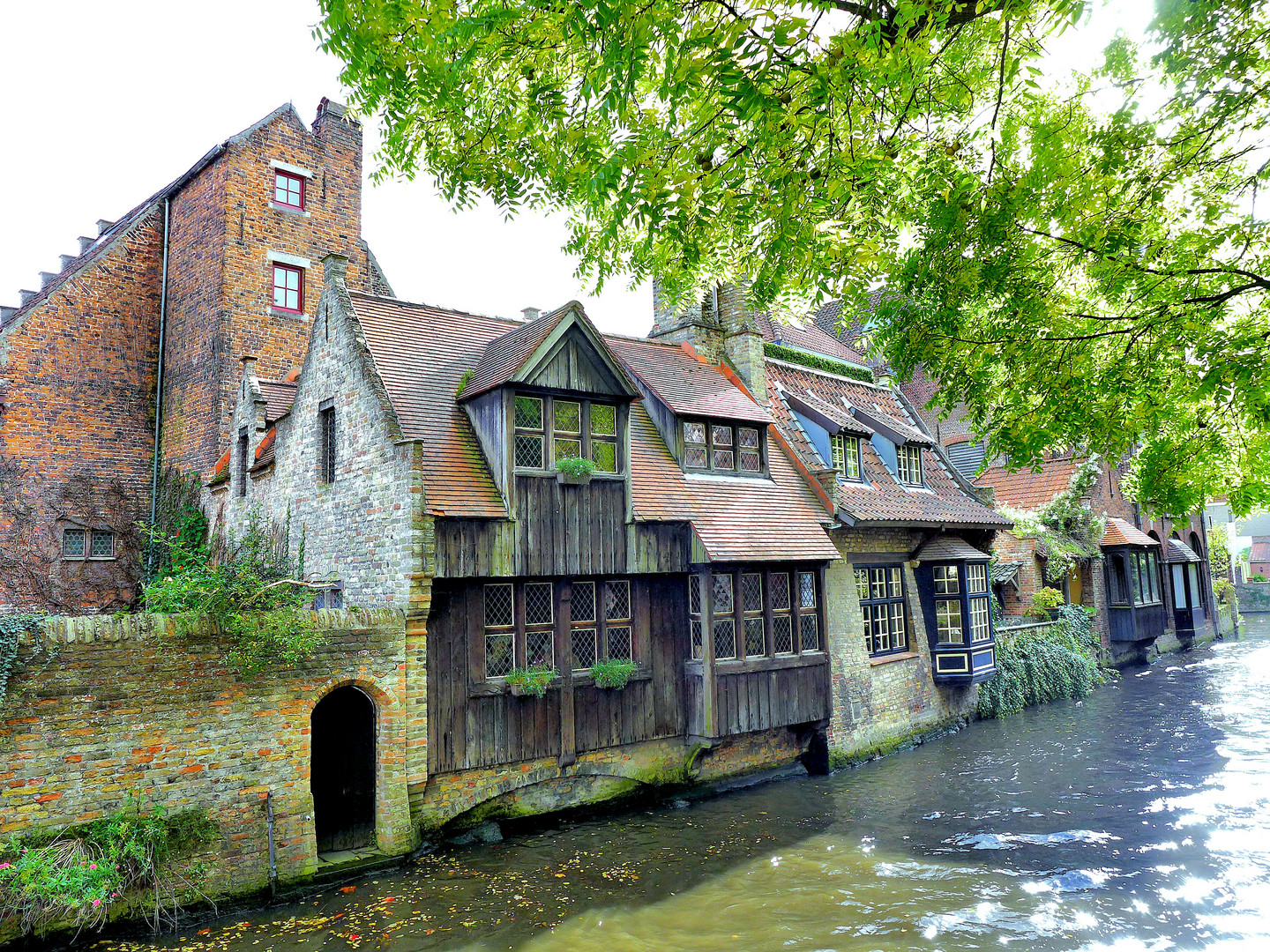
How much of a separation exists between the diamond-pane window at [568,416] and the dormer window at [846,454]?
284 inches

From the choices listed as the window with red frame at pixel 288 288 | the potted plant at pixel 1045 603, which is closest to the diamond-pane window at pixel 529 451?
the window with red frame at pixel 288 288

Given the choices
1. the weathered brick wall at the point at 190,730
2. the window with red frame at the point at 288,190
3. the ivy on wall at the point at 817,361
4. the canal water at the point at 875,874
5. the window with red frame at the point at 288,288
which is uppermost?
the window with red frame at the point at 288,190

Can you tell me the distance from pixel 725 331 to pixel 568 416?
7.32 metres

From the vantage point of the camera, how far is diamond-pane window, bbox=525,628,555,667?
13055 millimetres

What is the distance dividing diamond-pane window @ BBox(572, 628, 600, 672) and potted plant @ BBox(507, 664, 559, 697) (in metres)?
0.88

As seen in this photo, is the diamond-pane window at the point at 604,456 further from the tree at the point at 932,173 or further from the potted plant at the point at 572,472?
the tree at the point at 932,173

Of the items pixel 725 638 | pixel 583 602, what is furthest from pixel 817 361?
pixel 583 602

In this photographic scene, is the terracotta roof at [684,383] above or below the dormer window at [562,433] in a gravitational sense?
above

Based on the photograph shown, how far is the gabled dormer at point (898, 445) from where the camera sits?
20.4 m

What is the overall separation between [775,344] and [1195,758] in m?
12.7

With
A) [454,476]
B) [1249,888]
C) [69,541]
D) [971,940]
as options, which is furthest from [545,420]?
[69,541]

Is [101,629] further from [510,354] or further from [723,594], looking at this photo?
[723,594]

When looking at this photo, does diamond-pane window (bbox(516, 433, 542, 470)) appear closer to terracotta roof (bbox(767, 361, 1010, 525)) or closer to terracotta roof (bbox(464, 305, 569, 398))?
terracotta roof (bbox(464, 305, 569, 398))

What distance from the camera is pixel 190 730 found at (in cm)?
988
